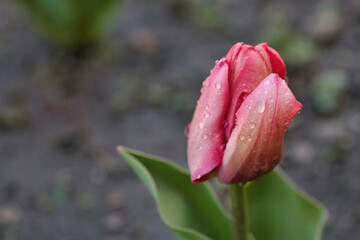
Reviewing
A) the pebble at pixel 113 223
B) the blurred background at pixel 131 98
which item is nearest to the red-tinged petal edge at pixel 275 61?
the blurred background at pixel 131 98

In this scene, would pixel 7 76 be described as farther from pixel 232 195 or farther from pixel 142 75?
pixel 232 195

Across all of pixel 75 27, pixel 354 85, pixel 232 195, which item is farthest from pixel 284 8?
pixel 232 195

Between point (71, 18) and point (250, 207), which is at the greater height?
point (71, 18)

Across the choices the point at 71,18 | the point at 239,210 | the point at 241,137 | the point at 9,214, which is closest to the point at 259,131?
the point at 241,137

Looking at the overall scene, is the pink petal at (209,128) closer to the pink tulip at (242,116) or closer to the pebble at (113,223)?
the pink tulip at (242,116)

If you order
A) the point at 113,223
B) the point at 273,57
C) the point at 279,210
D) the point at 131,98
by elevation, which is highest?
the point at 273,57

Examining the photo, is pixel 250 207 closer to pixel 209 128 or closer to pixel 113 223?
pixel 209 128
